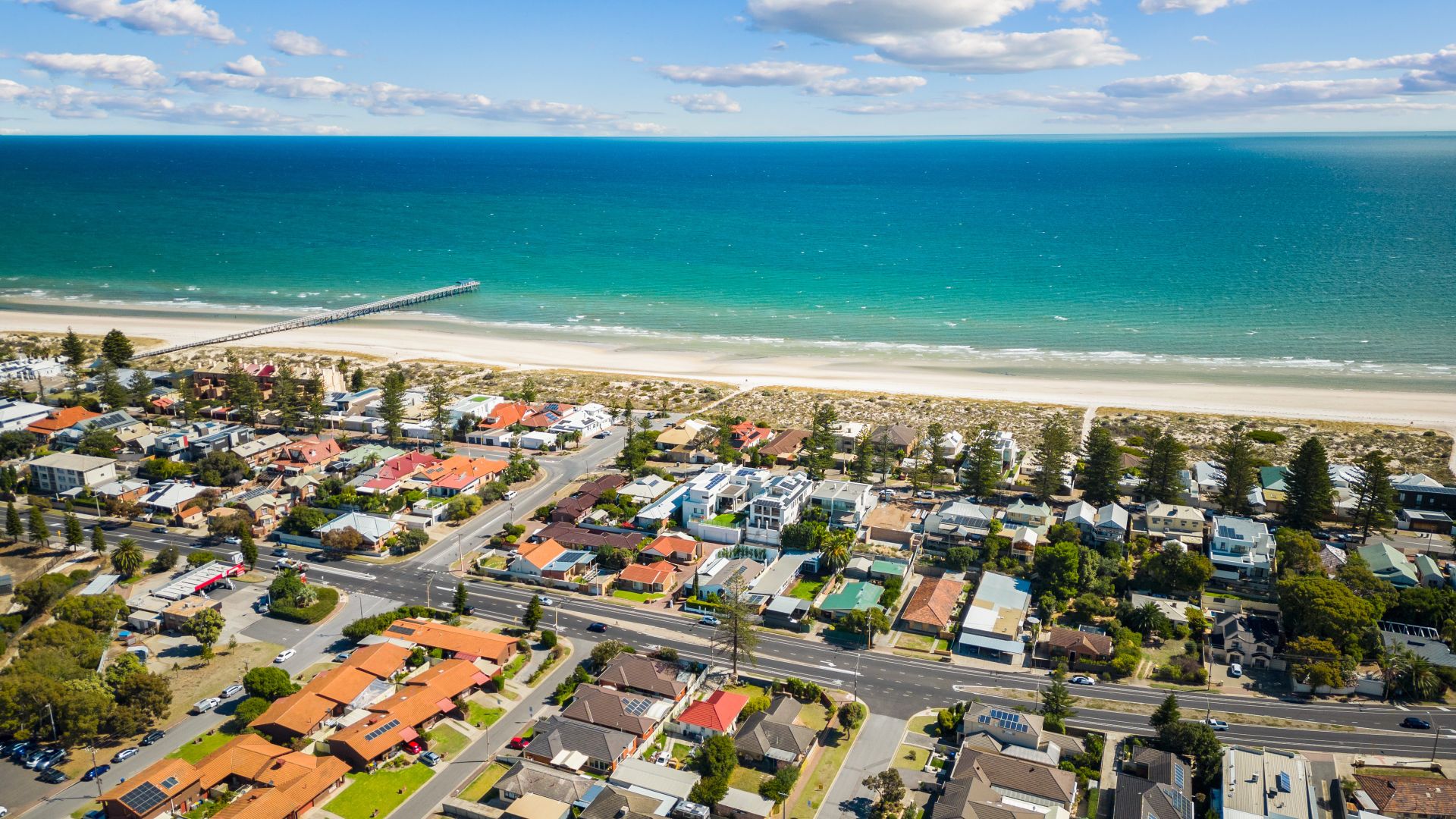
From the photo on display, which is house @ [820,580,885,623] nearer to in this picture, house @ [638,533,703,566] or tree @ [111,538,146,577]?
house @ [638,533,703,566]

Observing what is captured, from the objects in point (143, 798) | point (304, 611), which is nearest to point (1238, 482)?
point (304, 611)

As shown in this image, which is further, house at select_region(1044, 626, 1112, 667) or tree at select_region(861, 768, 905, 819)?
house at select_region(1044, 626, 1112, 667)

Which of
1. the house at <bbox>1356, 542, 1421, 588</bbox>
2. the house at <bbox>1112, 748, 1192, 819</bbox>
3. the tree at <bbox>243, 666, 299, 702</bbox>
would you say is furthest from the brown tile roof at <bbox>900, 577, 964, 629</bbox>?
the tree at <bbox>243, 666, 299, 702</bbox>

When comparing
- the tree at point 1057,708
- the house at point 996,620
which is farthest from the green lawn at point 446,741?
the tree at point 1057,708

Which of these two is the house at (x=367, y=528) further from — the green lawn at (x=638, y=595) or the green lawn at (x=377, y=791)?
the green lawn at (x=377, y=791)

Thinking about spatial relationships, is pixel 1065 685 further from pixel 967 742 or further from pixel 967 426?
pixel 967 426

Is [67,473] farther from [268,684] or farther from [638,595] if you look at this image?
[638,595]
